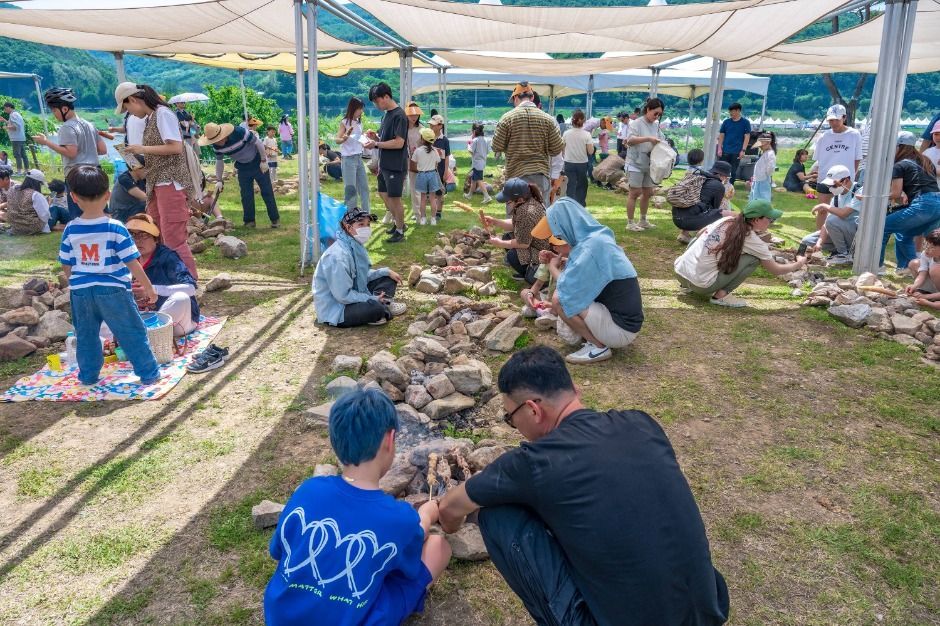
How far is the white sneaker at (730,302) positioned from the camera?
19.5 ft

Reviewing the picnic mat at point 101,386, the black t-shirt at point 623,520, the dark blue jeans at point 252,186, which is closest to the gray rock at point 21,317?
the picnic mat at point 101,386

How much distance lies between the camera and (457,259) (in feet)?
23.5

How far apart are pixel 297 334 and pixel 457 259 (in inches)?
97.0

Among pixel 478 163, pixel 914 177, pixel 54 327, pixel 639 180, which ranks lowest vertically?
pixel 54 327

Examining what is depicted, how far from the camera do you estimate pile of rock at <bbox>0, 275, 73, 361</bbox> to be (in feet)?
15.5

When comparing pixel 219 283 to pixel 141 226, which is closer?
pixel 141 226

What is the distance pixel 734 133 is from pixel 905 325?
26.3 ft

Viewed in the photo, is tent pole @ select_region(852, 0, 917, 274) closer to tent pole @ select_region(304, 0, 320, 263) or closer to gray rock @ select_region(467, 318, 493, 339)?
gray rock @ select_region(467, 318, 493, 339)

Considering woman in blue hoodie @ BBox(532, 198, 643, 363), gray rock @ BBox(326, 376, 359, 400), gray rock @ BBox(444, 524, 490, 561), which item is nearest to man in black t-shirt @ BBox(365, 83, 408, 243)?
woman in blue hoodie @ BBox(532, 198, 643, 363)

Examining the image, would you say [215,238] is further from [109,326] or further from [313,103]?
[109,326]

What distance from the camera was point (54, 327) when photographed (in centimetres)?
507

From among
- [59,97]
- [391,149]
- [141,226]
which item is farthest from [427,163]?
[141,226]

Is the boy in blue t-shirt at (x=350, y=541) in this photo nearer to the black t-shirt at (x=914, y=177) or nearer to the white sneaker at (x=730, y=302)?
the white sneaker at (x=730, y=302)

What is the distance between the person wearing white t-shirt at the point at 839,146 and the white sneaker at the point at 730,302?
316 cm
